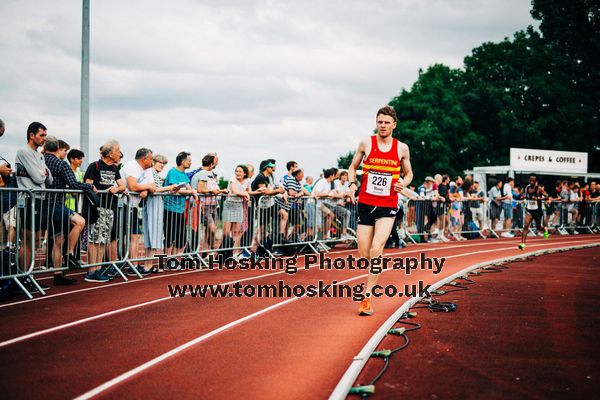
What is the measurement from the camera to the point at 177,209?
37.4 feet

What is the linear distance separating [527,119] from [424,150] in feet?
36.8

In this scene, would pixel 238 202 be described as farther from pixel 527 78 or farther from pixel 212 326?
pixel 527 78

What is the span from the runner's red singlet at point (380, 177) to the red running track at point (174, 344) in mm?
1358

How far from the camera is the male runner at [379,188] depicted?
7219mm

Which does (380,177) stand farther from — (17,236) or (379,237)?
(17,236)

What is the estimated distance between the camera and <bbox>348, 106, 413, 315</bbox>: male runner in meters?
7.22

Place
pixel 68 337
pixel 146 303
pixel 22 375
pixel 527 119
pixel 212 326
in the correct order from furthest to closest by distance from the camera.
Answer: pixel 527 119
pixel 146 303
pixel 212 326
pixel 68 337
pixel 22 375

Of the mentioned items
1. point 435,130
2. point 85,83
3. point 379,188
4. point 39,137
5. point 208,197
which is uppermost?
point 435,130

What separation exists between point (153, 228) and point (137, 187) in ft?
2.61

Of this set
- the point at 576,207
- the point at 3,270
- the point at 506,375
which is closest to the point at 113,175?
the point at 3,270

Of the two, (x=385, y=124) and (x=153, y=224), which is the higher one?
(x=385, y=124)

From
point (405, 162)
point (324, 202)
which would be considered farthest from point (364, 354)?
point (324, 202)

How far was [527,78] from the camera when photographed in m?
56.8

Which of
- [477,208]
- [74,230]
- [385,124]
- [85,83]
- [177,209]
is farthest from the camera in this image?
[477,208]
